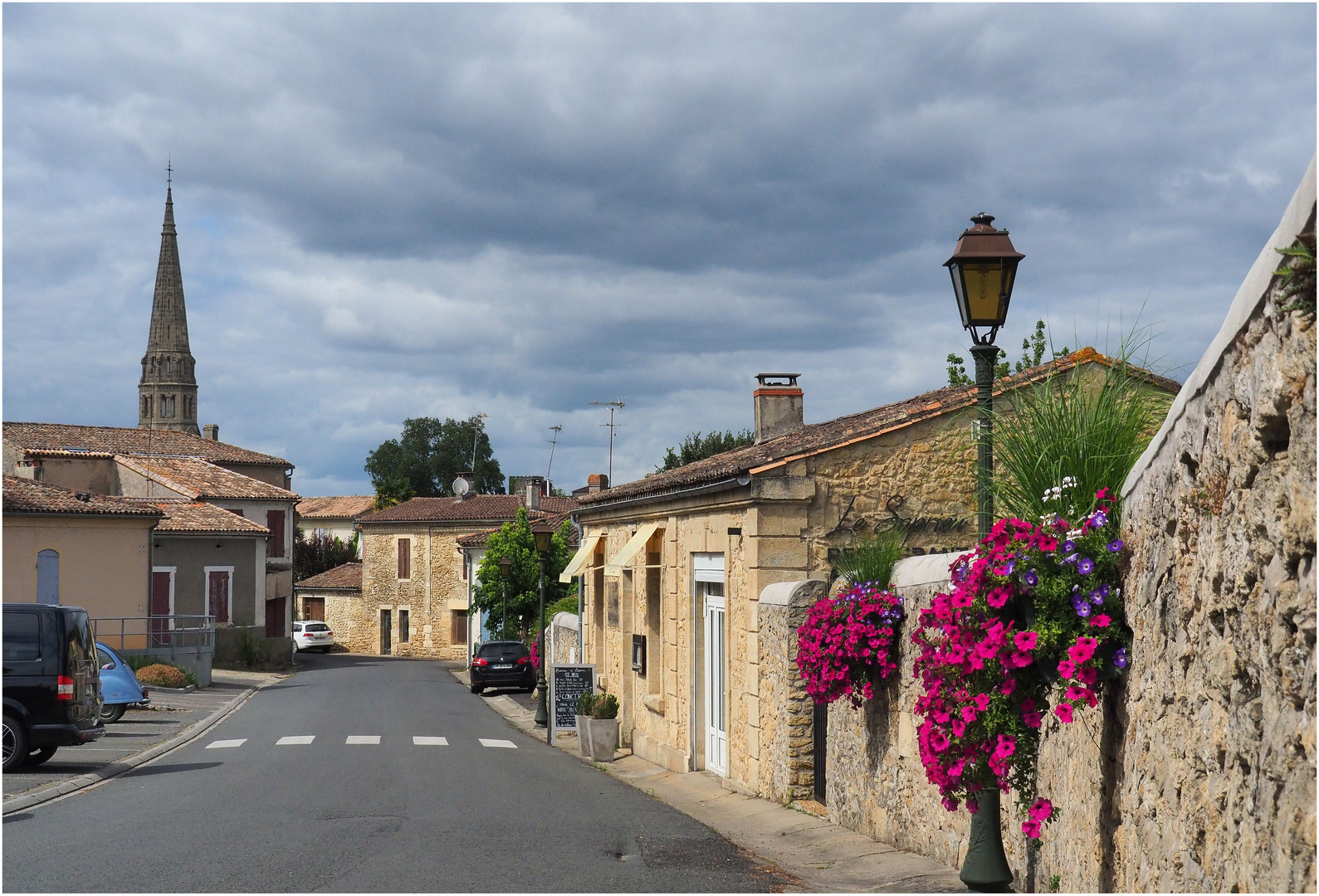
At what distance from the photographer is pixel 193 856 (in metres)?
7.89

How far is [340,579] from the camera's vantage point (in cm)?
5834

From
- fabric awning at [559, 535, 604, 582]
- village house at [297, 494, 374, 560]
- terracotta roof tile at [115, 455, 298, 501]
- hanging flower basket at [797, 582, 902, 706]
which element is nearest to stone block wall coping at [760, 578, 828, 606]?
hanging flower basket at [797, 582, 902, 706]

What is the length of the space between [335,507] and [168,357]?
20262 millimetres

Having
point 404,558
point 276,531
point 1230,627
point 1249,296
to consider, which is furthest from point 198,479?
point 1249,296

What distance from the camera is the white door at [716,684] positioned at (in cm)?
1357

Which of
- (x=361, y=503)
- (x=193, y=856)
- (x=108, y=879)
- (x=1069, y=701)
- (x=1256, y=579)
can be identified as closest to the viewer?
(x=1256, y=579)

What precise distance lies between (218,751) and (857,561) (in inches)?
413

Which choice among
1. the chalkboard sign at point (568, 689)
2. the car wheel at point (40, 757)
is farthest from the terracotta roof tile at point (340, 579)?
the car wheel at point (40, 757)

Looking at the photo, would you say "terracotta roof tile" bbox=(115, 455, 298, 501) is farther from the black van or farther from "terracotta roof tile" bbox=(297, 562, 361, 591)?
the black van

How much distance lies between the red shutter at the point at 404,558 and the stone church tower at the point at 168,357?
44982 millimetres

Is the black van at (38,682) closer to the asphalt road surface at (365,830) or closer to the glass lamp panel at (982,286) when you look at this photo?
the asphalt road surface at (365,830)

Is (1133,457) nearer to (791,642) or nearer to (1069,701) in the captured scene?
(1069,701)

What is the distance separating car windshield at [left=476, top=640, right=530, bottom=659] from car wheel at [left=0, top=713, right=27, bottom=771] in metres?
19.0

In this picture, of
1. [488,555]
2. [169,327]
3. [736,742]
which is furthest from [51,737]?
[169,327]
